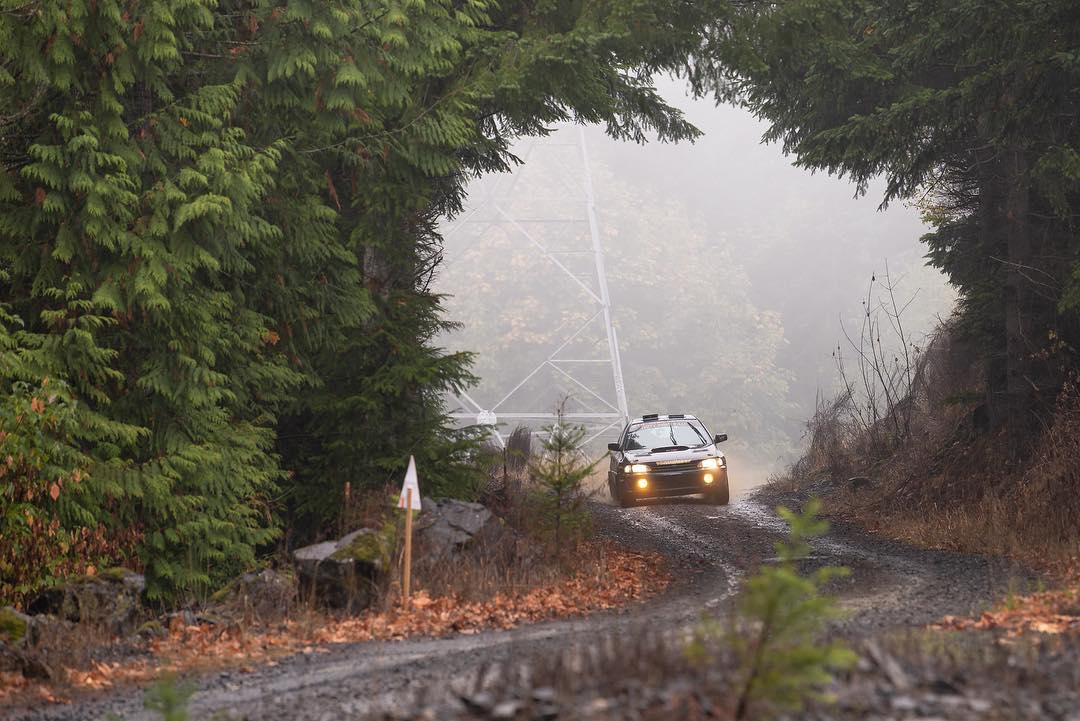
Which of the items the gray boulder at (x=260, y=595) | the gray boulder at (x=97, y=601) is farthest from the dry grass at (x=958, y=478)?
the gray boulder at (x=97, y=601)

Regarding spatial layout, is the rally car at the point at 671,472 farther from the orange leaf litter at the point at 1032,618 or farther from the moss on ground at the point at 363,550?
the orange leaf litter at the point at 1032,618

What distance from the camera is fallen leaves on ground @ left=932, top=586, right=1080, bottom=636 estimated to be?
733cm

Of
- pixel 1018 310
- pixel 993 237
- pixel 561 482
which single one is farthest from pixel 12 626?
pixel 993 237

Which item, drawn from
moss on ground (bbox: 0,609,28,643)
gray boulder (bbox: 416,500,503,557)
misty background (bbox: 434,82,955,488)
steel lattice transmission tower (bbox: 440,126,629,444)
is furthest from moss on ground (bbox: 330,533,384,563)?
steel lattice transmission tower (bbox: 440,126,629,444)

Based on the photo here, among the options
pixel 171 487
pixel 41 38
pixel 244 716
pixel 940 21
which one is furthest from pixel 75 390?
pixel 940 21

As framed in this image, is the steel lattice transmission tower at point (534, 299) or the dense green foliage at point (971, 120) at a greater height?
the steel lattice transmission tower at point (534, 299)

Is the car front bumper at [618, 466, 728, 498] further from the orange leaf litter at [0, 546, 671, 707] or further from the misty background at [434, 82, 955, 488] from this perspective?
the misty background at [434, 82, 955, 488]

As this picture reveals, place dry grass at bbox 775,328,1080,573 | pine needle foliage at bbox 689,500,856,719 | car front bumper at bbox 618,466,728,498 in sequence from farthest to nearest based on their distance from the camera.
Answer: car front bumper at bbox 618,466,728,498 → dry grass at bbox 775,328,1080,573 → pine needle foliage at bbox 689,500,856,719

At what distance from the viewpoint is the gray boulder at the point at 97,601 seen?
9516 mm

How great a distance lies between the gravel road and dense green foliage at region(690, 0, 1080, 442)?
3.65m

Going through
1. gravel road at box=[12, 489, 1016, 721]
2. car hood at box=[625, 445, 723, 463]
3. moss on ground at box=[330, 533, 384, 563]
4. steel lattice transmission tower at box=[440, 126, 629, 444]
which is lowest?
gravel road at box=[12, 489, 1016, 721]

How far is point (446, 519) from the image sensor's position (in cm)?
1313

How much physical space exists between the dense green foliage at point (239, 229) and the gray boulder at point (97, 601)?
27.9 inches

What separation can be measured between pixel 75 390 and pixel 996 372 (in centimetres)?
1259
